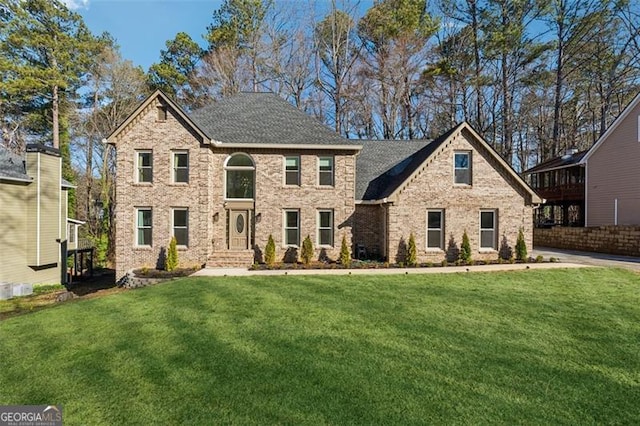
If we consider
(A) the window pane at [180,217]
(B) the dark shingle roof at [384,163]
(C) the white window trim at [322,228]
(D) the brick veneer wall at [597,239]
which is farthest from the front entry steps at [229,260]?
(D) the brick veneer wall at [597,239]

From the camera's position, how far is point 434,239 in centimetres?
1456

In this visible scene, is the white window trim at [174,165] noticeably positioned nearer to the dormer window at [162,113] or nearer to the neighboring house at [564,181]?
the dormer window at [162,113]

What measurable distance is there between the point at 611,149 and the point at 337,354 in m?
22.3

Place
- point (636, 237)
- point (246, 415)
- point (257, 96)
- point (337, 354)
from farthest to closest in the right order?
1. point (257, 96)
2. point (636, 237)
3. point (337, 354)
4. point (246, 415)

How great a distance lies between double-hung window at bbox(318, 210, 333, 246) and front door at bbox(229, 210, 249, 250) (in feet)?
11.1

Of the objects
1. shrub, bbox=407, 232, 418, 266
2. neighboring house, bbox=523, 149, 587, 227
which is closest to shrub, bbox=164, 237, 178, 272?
→ shrub, bbox=407, 232, 418, 266

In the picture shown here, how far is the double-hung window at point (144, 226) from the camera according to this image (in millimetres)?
14523

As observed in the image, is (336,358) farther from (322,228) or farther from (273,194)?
(273,194)

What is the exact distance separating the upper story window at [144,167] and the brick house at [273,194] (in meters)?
0.04

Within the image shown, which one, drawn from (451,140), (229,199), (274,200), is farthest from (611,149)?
(229,199)

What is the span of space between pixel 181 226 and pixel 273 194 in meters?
4.27

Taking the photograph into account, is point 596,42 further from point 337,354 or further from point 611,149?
point 337,354

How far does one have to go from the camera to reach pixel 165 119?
1441cm

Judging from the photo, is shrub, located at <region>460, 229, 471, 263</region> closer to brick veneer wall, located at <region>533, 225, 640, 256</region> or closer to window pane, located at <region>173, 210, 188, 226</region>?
brick veneer wall, located at <region>533, 225, 640, 256</region>
